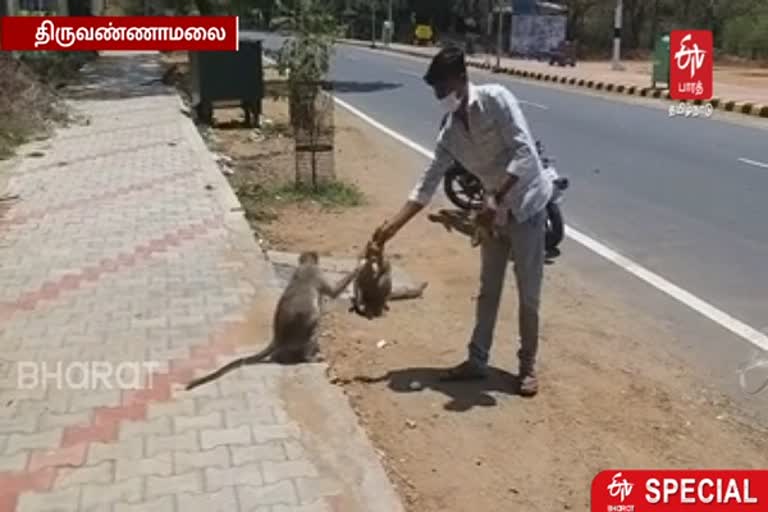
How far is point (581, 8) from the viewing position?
158 feet

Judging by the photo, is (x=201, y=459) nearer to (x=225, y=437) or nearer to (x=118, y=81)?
(x=225, y=437)

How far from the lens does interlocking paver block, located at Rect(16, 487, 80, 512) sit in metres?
3.60

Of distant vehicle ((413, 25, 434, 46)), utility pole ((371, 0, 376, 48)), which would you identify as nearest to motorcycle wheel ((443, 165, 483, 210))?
utility pole ((371, 0, 376, 48))

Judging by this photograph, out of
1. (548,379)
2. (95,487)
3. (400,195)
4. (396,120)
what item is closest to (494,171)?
(548,379)

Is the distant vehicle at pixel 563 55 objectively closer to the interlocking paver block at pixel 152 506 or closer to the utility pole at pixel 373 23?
the utility pole at pixel 373 23

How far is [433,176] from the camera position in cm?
470

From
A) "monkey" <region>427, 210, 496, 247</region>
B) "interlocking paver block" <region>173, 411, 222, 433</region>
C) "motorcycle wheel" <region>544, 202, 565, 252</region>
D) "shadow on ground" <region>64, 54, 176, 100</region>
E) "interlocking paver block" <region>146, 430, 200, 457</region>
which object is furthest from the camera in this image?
"shadow on ground" <region>64, 54, 176, 100</region>

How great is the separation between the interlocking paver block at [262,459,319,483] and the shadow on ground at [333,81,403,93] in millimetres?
20481

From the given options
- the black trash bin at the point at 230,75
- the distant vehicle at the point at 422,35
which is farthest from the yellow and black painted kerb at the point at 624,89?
the distant vehicle at the point at 422,35

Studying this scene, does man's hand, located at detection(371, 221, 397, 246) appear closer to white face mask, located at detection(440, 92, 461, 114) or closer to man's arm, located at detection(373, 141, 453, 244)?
man's arm, located at detection(373, 141, 453, 244)

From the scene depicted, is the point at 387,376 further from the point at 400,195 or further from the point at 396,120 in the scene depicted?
the point at 396,120

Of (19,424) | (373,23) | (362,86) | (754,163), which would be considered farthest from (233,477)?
(373,23)

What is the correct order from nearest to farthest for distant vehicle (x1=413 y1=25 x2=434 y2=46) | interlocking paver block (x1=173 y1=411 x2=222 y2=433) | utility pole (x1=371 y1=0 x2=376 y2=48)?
interlocking paver block (x1=173 y1=411 x2=222 y2=433), distant vehicle (x1=413 y1=25 x2=434 y2=46), utility pole (x1=371 y1=0 x2=376 y2=48)

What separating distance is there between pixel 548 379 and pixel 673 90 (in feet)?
65.2
